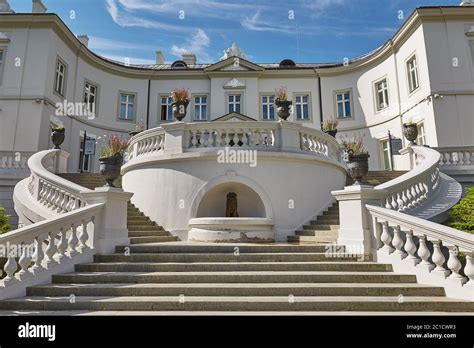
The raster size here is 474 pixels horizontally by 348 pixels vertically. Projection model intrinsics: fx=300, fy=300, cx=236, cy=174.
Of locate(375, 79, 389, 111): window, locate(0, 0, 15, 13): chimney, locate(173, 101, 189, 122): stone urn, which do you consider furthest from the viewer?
locate(375, 79, 389, 111): window

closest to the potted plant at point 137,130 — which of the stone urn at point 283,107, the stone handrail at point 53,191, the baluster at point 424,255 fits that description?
the stone handrail at point 53,191

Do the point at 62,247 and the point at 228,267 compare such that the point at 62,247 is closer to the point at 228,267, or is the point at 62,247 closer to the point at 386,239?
the point at 228,267

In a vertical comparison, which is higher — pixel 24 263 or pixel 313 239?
pixel 313 239

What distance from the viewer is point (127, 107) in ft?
68.0

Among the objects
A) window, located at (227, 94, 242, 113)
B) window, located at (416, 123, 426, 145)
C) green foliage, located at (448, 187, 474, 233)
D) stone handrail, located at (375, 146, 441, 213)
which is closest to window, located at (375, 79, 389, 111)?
window, located at (416, 123, 426, 145)

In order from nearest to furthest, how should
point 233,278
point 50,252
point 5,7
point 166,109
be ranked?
1. point 233,278
2. point 50,252
3. point 5,7
4. point 166,109

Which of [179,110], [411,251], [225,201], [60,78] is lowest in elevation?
[411,251]

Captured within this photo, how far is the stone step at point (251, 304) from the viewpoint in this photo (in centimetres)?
442

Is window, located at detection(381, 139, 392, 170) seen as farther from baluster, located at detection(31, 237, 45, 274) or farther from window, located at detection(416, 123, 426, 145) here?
baluster, located at detection(31, 237, 45, 274)

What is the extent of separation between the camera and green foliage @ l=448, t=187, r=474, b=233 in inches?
277

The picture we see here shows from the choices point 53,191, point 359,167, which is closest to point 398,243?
point 359,167

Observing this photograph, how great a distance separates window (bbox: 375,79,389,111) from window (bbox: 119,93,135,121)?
16.3m

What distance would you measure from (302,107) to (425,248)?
55.1ft
